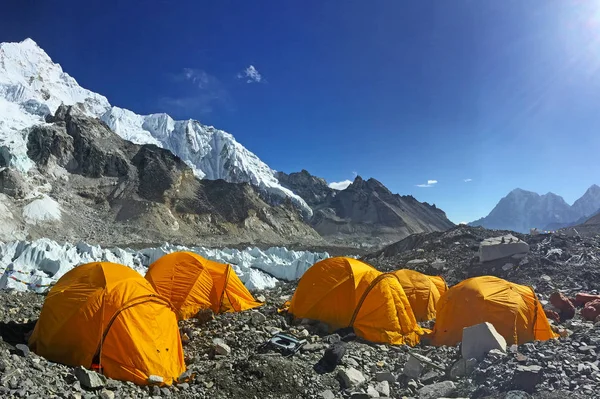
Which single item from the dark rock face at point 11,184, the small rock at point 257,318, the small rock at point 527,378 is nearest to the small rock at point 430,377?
the small rock at point 527,378

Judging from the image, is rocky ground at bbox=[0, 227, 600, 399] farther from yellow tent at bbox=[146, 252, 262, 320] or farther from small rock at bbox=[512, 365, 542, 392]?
yellow tent at bbox=[146, 252, 262, 320]

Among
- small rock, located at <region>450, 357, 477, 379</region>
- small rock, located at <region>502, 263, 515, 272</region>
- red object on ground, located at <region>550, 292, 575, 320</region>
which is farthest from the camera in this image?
small rock, located at <region>502, 263, 515, 272</region>

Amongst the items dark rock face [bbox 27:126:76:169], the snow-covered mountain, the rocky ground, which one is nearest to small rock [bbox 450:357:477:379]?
the rocky ground

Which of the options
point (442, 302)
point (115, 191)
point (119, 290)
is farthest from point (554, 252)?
point (115, 191)

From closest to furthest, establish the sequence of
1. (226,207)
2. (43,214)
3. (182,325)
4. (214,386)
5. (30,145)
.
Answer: (214,386), (182,325), (43,214), (30,145), (226,207)

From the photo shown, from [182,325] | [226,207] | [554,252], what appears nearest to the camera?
[182,325]

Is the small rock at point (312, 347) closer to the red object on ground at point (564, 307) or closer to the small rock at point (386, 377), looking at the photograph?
the small rock at point (386, 377)

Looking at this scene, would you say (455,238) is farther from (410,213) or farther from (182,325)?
(410,213)

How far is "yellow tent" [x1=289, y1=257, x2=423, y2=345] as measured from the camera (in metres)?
9.34

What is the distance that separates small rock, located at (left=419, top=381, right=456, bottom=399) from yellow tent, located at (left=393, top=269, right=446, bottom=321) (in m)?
5.24

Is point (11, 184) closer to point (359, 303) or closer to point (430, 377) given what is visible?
point (359, 303)

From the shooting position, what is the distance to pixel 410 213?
187 m

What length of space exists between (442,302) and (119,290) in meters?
7.83

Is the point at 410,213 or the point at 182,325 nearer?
the point at 182,325
